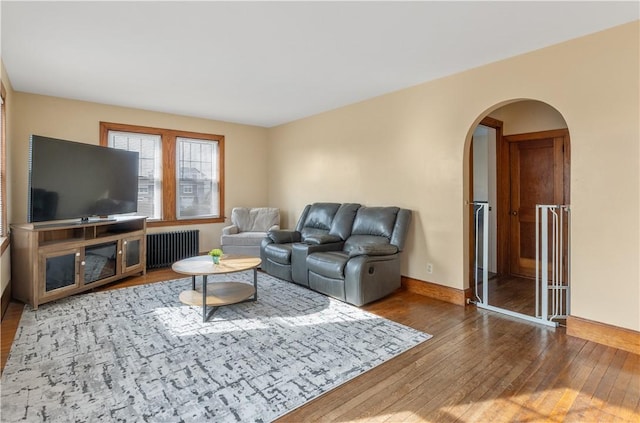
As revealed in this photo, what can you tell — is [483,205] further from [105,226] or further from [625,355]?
[105,226]

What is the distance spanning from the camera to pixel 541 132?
14.4ft

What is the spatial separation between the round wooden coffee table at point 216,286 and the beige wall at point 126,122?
2328mm

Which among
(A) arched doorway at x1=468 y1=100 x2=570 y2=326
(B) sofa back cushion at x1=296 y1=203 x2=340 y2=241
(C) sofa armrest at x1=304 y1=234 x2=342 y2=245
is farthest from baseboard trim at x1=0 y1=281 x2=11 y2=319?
(A) arched doorway at x1=468 y1=100 x2=570 y2=326

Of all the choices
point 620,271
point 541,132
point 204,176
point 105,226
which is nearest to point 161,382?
point 105,226

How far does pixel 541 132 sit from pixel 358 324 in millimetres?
3545

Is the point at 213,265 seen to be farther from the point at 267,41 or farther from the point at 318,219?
the point at 267,41

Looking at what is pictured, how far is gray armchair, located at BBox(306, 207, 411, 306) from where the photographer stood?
357 centimetres

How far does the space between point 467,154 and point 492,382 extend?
7.75 ft

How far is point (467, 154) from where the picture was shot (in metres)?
3.68

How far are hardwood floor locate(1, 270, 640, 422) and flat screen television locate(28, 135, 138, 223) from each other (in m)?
1.36

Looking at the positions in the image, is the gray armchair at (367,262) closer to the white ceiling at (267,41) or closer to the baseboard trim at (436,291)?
the baseboard trim at (436,291)

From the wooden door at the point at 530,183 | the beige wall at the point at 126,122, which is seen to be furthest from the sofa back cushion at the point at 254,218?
the wooden door at the point at 530,183

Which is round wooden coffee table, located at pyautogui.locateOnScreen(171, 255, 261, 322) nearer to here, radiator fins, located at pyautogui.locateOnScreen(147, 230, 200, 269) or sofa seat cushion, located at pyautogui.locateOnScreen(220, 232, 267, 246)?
sofa seat cushion, located at pyautogui.locateOnScreen(220, 232, 267, 246)

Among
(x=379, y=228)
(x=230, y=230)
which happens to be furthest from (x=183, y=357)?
(x=230, y=230)
